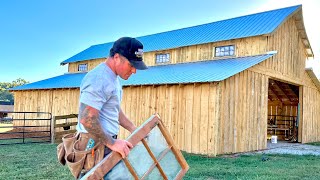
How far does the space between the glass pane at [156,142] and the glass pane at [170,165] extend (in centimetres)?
8

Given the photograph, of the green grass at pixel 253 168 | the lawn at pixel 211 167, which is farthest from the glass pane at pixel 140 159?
the green grass at pixel 253 168

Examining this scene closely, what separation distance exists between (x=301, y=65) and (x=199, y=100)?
9.12 m

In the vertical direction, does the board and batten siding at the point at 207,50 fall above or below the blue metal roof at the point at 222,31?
below

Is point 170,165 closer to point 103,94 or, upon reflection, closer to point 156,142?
point 156,142

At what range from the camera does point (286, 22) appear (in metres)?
17.1

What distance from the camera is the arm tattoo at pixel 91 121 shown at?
2615mm

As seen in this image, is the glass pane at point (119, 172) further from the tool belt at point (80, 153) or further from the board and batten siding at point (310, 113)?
the board and batten siding at point (310, 113)

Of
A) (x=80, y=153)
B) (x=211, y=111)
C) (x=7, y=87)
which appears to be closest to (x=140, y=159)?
(x=80, y=153)

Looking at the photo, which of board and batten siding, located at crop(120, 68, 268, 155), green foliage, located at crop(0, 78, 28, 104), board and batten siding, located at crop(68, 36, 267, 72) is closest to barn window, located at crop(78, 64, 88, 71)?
board and batten siding, located at crop(68, 36, 267, 72)

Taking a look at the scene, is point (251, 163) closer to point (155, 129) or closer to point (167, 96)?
point (167, 96)

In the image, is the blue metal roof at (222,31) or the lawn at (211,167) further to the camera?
the blue metal roof at (222,31)

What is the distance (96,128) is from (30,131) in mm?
17973

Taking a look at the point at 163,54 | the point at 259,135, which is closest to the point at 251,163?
the point at 259,135

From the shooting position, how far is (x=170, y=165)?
299cm
